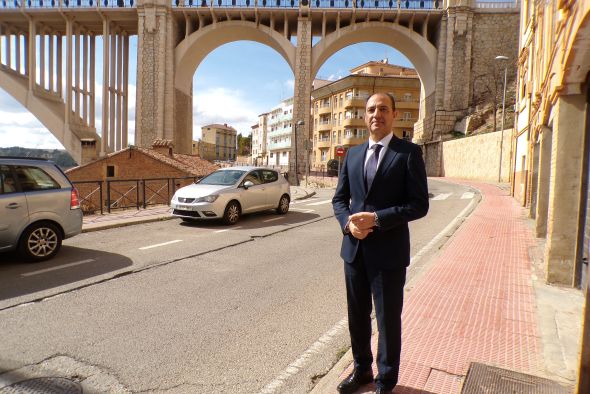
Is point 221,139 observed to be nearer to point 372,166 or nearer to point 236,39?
point 236,39

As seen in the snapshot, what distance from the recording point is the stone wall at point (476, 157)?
30719mm

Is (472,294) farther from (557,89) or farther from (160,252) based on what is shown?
(160,252)

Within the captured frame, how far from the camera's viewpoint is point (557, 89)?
16.9ft

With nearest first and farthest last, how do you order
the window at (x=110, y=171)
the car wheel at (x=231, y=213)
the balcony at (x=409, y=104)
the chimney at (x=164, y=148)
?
the car wheel at (x=231, y=213)
the window at (x=110, y=171)
the chimney at (x=164, y=148)
the balcony at (x=409, y=104)

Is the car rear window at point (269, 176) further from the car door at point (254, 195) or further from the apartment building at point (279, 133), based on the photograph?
the apartment building at point (279, 133)

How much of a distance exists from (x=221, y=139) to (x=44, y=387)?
441ft

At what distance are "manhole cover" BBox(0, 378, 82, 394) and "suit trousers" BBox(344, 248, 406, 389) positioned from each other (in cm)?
197

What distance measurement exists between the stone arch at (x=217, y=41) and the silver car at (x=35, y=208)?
37.5m

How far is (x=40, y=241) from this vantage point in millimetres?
6352

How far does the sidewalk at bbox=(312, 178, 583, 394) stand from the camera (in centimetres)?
299

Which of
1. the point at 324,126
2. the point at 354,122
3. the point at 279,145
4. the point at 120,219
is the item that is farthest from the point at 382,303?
the point at 279,145

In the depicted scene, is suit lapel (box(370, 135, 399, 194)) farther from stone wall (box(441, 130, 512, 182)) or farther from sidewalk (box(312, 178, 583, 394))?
stone wall (box(441, 130, 512, 182))

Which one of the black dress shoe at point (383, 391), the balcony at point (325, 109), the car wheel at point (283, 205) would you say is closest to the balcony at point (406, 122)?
the balcony at point (325, 109)

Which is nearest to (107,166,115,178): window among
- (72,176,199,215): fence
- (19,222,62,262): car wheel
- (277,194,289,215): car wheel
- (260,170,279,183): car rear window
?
(72,176,199,215): fence
